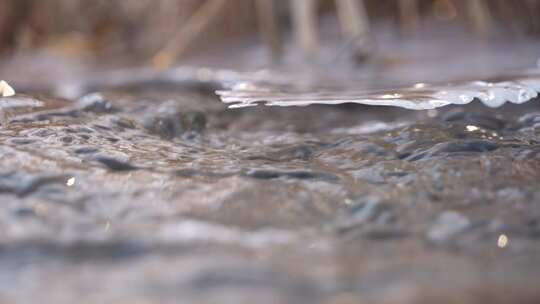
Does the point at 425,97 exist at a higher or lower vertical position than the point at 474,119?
higher

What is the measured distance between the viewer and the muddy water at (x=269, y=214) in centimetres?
72

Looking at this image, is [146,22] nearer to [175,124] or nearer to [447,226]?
[175,124]

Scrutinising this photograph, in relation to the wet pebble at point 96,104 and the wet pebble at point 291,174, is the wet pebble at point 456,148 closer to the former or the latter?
the wet pebble at point 291,174

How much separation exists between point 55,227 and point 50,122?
596mm

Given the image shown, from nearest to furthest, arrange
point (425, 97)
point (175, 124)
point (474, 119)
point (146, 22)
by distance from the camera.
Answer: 1. point (425, 97)
2. point (474, 119)
3. point (175, 124)
4. point (146, 22)

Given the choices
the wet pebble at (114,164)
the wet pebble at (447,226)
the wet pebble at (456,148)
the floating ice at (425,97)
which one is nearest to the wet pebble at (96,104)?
the floating ice at (425,97)

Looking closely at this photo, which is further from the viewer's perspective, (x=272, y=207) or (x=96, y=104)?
(x=96, y=104)

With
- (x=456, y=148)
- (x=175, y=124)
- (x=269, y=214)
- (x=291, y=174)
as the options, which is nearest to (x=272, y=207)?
(x=269, y=214)

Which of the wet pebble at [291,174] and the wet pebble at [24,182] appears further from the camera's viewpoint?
the wet pebble at [291,174]

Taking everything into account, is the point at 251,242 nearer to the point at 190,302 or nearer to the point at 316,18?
the point at 190,302

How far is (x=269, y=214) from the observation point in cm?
94

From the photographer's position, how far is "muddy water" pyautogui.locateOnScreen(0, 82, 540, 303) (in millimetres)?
722

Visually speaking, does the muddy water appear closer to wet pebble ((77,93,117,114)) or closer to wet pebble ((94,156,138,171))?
wet pebble ((94,156,138,171))

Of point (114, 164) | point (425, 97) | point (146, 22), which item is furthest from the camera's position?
point (146, 22)
